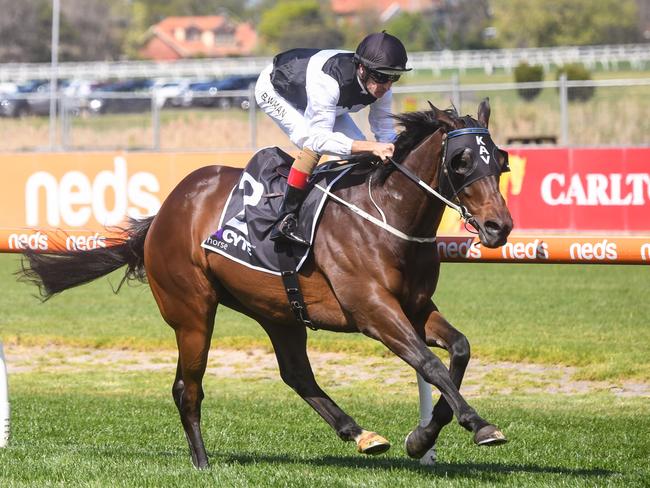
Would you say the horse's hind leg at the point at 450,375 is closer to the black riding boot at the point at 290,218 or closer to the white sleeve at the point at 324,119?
the black riding boot at the point at 290,218

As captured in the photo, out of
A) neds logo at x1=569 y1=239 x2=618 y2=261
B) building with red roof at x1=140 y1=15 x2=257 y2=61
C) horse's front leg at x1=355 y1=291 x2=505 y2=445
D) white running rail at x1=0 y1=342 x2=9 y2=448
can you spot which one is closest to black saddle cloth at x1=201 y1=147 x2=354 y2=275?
horse's front leg at x1=355 y1=291 x2=505 y2=445

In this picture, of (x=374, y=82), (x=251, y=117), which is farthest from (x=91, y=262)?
(x=251, y=117)

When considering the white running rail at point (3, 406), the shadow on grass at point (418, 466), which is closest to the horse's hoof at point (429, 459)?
the shadow on grass at point (418, 466)

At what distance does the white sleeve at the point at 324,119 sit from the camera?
5992 mm

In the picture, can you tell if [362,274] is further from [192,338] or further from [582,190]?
[582,190]

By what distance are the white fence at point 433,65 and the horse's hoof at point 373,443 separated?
141ft

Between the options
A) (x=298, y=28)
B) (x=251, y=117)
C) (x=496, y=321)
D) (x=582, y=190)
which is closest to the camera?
(x=496, y=321)

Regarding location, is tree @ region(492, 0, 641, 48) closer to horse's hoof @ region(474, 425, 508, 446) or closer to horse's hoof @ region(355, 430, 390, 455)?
horse's hoof @ region(355, 430, 390, 455)

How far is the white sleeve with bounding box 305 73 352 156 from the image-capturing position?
19.7 ft

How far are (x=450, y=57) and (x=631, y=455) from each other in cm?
4969

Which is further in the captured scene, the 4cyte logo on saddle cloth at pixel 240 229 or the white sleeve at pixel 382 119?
the white sleeve at pixel 382 119

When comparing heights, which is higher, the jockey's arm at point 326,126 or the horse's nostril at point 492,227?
the jockey's arm at point 326,126

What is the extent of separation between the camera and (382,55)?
235 inches

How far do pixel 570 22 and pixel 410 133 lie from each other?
213ft
